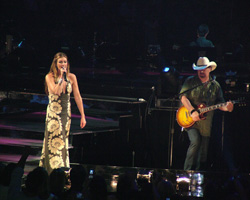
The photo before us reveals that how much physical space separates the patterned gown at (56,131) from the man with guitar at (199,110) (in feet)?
7.54

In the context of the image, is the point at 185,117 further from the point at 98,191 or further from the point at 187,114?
the point at 98,191

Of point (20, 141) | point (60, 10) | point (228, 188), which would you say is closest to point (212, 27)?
point (60, 10)

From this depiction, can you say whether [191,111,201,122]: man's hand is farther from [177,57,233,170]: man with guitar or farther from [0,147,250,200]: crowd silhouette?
[0,147,250,200]: crowd silhouette

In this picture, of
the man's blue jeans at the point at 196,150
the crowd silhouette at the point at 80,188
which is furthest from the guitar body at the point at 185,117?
the crowd silhouette at the point at 80,188

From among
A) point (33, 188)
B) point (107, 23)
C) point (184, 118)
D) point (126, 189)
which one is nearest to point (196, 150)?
point (184, 118)

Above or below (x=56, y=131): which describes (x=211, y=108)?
above

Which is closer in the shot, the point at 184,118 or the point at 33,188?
the point at 33,188

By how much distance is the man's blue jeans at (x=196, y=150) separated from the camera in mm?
8716

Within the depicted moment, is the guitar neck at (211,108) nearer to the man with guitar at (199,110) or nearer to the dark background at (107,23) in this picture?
the man with guitar at (199,110)

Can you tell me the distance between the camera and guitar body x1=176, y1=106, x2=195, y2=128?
873 centimetres

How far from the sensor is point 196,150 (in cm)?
873

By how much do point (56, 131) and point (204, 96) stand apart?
280cm

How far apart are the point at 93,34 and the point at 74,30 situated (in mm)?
685

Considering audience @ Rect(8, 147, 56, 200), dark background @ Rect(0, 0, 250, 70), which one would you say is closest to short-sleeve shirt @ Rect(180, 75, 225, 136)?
dark background @ Rect(0, 0, 250, 70)
